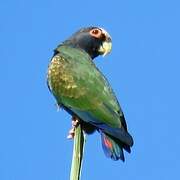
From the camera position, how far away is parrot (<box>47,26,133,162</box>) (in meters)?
3.63

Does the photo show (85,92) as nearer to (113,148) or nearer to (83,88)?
(83,88)

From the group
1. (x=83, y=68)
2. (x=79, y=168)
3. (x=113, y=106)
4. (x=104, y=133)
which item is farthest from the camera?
(x=83, y=68)

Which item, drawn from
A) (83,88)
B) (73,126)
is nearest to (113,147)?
(73,126)

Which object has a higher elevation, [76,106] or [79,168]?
[76,106]

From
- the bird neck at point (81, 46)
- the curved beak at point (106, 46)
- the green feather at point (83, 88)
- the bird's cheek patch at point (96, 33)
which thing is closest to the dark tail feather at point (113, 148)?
the green feather at point (83, 88)

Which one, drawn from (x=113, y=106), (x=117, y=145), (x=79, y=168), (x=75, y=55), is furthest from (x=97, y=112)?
(x=79, y=168)

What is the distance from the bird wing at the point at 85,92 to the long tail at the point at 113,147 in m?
0.07

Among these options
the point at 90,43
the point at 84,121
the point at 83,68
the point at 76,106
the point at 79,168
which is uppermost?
the point at 90,43

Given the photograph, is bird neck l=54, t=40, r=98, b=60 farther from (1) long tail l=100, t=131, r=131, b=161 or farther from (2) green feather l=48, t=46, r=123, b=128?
(1) long tail l=100, t=131, r=131, b=161

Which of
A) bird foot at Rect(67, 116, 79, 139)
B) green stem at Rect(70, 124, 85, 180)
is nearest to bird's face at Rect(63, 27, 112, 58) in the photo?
bird foot at Rect(67, 116, 79, 139)

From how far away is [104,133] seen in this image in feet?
12.5

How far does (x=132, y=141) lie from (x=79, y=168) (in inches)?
51.0

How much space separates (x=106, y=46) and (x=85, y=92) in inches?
64.9

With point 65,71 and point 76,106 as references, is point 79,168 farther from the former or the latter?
point 65,71
